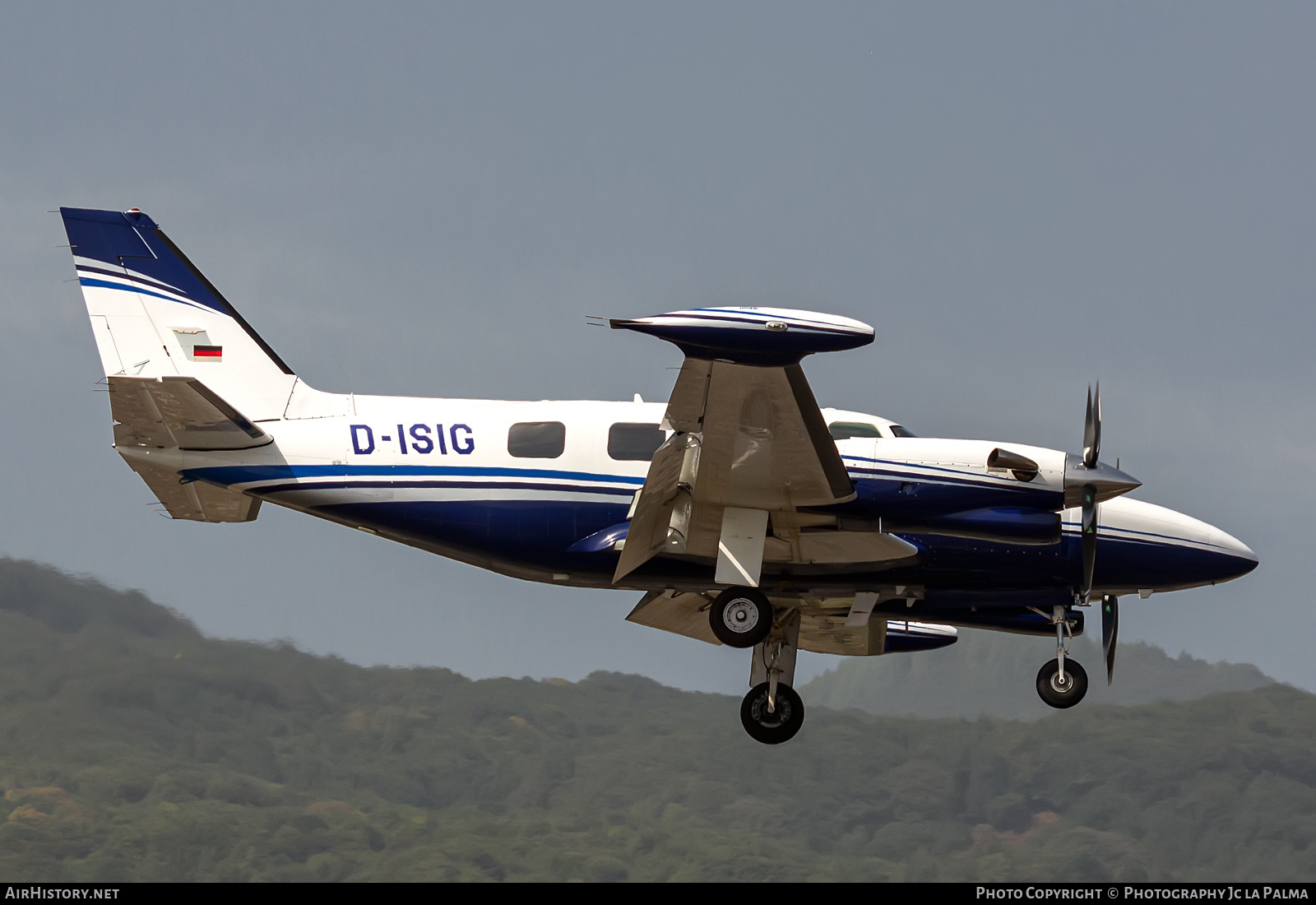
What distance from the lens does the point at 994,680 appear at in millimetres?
96188

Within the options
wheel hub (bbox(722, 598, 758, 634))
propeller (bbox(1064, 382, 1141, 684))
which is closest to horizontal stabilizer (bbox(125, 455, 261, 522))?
wheel hub (bbox(722, 598, 758, 634))

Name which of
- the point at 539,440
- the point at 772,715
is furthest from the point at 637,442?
the point at 772,715

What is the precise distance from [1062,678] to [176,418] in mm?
11473

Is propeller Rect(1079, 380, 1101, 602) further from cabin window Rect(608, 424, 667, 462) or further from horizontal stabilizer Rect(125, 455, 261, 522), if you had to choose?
horizontal stabilizer Rect(125, 455, 261, 522)

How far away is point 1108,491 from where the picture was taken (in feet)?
55.7

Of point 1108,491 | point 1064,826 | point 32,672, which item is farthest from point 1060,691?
point 1064,826

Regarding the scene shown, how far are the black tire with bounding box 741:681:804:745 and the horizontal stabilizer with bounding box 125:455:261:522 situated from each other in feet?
22.6

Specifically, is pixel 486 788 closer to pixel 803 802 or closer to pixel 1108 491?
pixel 803 802

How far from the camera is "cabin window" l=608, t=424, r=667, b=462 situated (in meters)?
18.0

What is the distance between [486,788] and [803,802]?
17.4 m

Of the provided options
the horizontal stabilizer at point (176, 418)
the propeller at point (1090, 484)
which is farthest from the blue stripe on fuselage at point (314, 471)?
the propeller at point (1090, 484)

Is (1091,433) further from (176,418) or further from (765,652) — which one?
(176,418)

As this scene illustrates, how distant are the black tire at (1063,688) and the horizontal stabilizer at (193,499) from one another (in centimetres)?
1023

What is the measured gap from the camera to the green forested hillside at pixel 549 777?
211ft
